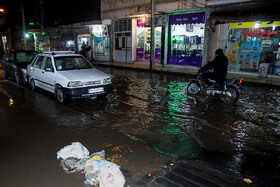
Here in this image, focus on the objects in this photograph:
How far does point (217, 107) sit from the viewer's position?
7.50 meters

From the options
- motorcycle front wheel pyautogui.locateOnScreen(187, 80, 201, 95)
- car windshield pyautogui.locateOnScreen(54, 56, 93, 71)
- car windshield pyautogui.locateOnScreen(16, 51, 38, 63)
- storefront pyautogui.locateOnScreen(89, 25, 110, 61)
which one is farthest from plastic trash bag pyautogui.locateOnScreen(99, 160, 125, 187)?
storefront pyautogui.locateOnScreen(89, 25, 110, 61)

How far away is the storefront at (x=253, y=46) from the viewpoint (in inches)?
510

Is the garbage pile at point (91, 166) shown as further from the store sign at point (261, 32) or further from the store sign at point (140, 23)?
the store sign at point (140, 23)

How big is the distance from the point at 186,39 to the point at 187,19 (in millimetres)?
1573

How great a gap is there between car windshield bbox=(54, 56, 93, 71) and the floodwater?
4.45 feet

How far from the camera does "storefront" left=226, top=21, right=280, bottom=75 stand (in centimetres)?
1296

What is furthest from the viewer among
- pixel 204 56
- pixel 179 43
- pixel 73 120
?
pixel 179 43

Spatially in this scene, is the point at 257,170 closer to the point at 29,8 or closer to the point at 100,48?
the point at 100,48

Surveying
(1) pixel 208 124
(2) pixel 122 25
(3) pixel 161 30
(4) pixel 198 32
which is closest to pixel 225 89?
(1) pixel 208 124

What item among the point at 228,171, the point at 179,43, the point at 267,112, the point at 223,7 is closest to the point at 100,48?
the point at 179,43

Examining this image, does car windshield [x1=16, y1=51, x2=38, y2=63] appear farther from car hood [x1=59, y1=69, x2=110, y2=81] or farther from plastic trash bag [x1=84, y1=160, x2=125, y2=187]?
plastic trash bag [x1=84, y1=160, x2=125, y2=187]

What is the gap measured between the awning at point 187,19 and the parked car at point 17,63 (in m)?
11.3

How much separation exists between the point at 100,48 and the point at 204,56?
1406 cm

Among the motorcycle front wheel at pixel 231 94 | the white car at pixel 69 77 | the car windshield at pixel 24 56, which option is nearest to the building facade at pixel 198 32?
the motorcycle front wheel at pixel 231 94
